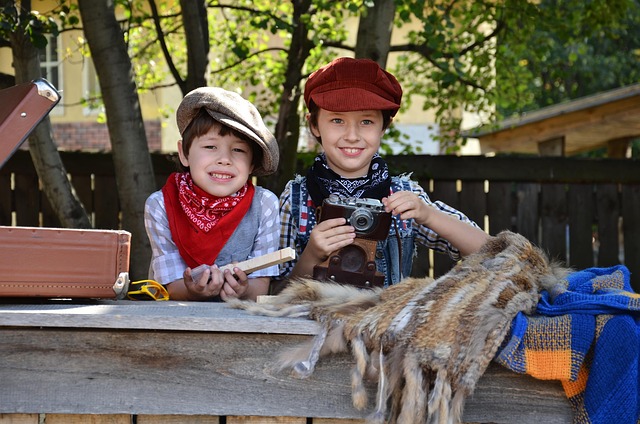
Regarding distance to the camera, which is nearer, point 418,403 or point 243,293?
point 418,403

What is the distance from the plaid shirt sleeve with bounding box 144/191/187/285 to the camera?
2650mm

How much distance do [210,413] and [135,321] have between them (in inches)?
11.1

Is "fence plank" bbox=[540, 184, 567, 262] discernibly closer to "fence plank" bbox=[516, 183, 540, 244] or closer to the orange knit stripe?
"fence plank" bbox=[516, 183, 540, 244]

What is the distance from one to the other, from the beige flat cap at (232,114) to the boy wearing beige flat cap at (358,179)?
207 millimetres

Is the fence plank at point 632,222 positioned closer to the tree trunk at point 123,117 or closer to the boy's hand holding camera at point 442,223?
the tree trunk at point 123,117

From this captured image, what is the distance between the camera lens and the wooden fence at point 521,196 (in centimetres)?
600

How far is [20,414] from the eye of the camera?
1915 millimetres

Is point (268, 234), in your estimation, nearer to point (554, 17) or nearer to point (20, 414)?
point (20, 414)

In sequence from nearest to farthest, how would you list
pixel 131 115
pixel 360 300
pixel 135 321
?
1. pixel 135 321
2. pixel 360 300
3. pixel 131 115

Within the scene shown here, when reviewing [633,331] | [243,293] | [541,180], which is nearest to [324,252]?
[243,293]

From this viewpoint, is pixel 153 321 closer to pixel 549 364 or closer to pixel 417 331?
pixel 417 331

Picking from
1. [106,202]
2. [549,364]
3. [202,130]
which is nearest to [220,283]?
[202,130]

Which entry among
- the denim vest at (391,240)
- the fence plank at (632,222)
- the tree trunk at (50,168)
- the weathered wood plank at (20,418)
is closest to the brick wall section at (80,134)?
the tree trunk at (50,168)

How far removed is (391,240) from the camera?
2871mm
